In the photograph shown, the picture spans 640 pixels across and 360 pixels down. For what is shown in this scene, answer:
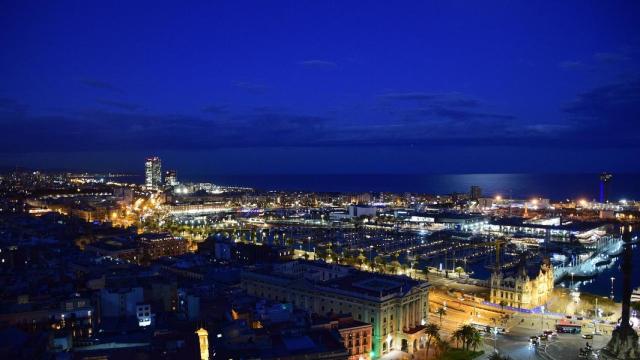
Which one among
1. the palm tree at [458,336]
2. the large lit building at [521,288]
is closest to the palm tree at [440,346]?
the palm tree at [458,336]

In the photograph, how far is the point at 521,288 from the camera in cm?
2577

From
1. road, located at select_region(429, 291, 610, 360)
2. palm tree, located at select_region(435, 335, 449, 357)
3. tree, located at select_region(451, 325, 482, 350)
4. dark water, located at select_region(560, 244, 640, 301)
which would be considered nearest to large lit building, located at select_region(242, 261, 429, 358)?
palm tree, located at select_region(435, 335, 449, 357)

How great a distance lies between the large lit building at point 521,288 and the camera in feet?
84.5

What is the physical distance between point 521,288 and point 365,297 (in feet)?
32.3

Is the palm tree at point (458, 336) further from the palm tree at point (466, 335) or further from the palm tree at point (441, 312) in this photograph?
the palm tree at point (441, 312)

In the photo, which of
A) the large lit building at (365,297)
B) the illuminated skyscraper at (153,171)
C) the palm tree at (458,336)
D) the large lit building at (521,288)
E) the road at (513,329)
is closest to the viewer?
the road at (513,329)

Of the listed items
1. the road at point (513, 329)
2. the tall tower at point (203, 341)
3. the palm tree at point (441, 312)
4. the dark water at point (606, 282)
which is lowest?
the dark water at point (606, 282)

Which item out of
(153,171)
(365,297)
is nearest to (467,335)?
(365,297)

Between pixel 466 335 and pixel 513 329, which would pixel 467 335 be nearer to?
pixel 466 335

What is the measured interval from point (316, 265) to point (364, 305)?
7236 mm

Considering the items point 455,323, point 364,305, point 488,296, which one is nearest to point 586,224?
point 488,296

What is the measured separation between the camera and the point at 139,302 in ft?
67.3

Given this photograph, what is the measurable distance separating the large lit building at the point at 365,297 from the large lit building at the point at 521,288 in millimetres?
6042

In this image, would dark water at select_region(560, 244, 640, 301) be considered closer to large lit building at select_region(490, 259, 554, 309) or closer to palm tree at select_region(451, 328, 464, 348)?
large lit building at select_region(490, 259, 554, 309)
